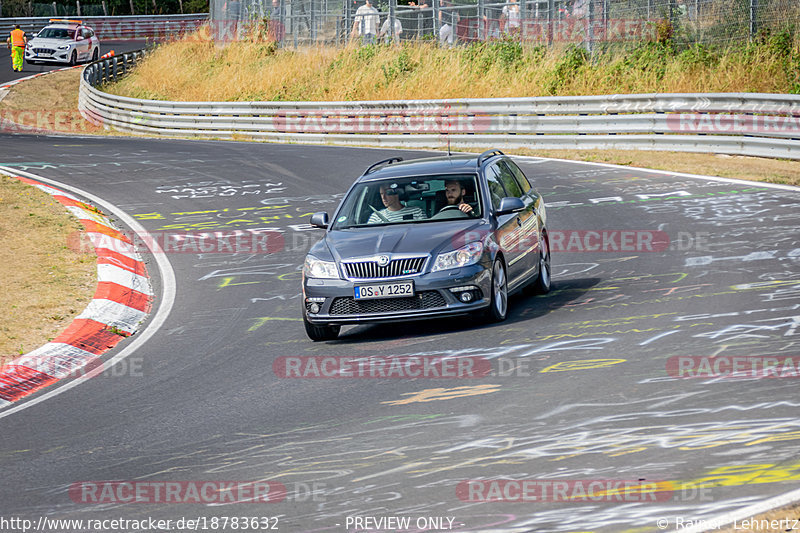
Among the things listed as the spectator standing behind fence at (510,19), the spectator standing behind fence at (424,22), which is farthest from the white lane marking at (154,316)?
the spectator standing behind fence at (424,22)

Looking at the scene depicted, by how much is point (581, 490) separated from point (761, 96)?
17.3 metres

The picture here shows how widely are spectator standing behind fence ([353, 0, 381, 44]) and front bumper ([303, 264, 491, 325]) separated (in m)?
30.5

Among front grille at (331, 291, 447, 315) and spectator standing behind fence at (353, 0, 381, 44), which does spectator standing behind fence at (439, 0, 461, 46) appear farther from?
front grille at (331, 291, 447, 315)

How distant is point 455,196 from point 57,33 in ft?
157

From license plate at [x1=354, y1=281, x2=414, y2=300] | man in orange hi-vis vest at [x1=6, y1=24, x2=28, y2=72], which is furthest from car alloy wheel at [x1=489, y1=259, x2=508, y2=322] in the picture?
man in orange hi-vis vest at [x1=6, y1=24, x2=28, y2=72]

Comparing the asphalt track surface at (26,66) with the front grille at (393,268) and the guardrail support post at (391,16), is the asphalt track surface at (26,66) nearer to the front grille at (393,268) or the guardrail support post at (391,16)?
the guardrail support post at (391,16)

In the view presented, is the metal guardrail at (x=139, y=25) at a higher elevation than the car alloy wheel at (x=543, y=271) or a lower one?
higher

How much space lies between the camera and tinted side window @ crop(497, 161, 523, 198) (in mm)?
12117

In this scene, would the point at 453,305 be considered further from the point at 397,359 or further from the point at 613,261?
the point at 613,261

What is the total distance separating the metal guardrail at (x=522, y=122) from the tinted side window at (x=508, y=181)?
10115 millimetres

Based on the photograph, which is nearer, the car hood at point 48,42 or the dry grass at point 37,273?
the dry grass at point 37,273

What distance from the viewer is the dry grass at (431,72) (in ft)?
90.2

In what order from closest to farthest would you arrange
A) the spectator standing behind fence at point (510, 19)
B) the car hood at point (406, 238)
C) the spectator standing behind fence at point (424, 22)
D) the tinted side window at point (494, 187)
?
the car hood at point (406, 238) < the tinted side window at point (494, 187) < the spectator standing behind fence at point (510, 19) < the spectator standing behind fence at point (424, 22)

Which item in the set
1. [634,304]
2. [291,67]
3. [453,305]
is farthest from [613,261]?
[291,67]
